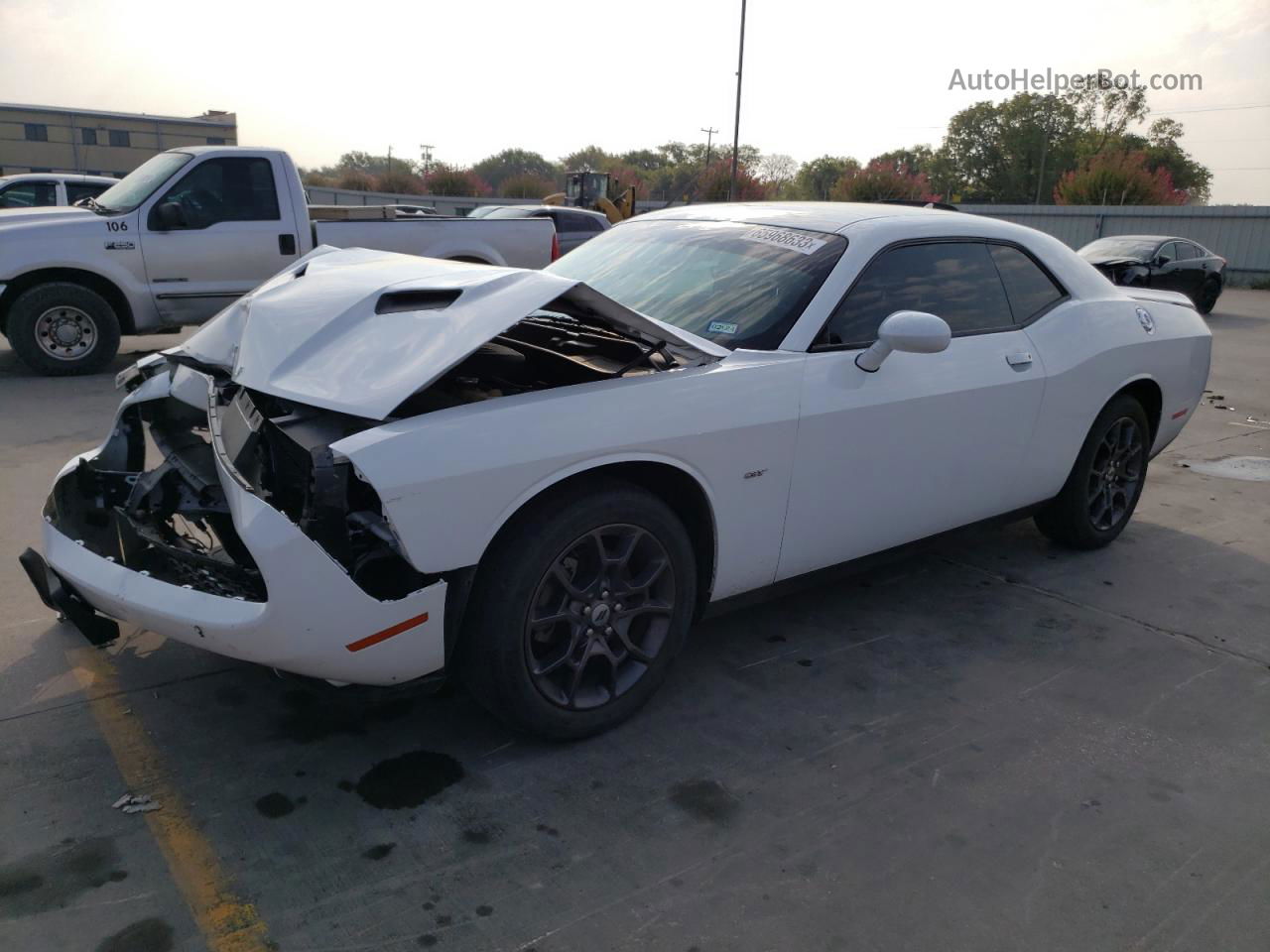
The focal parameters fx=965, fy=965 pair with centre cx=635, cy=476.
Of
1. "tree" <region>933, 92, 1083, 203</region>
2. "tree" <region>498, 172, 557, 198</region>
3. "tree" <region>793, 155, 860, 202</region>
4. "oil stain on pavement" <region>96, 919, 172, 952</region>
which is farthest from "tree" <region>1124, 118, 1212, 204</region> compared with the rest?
"oil stain on pavement" <region>96, 919, 172, 952</region>

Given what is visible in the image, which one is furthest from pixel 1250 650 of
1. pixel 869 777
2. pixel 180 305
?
pixel 180 305

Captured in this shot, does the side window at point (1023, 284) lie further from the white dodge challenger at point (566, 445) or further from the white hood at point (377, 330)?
the white hood at point (377, 330)

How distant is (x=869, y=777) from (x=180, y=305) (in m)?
8.06

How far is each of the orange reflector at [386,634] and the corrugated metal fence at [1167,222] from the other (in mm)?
26151

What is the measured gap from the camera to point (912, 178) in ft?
128

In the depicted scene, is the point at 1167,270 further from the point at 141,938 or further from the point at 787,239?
the point at 141,938

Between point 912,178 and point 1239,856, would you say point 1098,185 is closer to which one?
point 912,178

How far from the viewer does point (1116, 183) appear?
34.7 metres

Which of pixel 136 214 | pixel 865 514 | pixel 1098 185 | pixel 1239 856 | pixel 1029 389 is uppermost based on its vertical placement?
pixel 1098 185

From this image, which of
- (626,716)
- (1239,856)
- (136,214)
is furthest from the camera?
(136,214)

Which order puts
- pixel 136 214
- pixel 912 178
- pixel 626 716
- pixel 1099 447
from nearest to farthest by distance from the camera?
pixel 626 716 → pixel 1099 447 → pixel 136 214 → pixel 912 178

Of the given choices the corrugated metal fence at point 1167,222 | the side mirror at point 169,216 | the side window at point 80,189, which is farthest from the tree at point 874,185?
the side mirror at point 169,216

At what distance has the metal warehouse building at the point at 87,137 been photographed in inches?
1622

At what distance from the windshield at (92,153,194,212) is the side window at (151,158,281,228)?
0.51ft
